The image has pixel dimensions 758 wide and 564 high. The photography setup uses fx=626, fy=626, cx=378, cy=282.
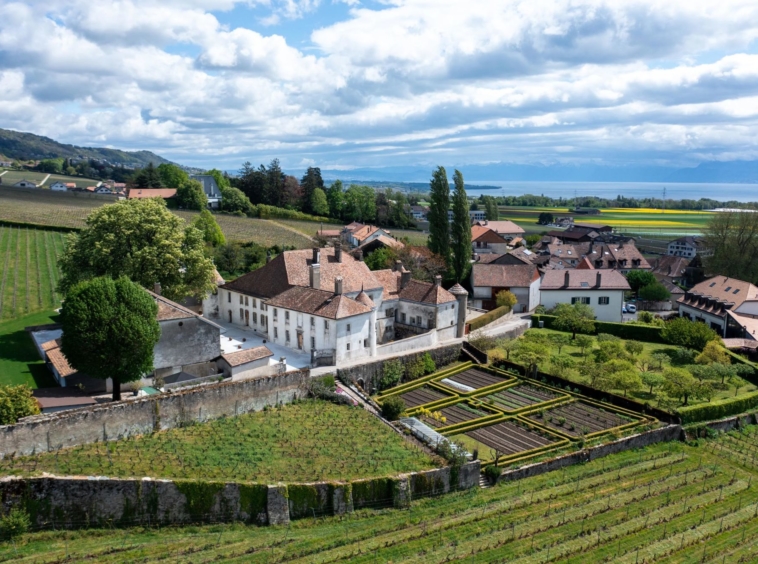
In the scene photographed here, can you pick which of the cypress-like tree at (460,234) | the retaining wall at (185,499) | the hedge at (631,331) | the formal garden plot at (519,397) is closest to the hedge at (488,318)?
the hedge at (631,331)

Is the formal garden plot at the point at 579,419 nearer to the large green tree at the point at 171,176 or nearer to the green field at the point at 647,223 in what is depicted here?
the green field at the point at 647,223

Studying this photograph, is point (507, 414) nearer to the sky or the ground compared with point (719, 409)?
nearer to the ground

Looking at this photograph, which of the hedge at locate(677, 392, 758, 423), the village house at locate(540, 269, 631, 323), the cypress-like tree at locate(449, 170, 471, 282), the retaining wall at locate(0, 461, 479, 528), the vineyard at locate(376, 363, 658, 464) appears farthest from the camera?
the cypress-like tree at locate(449, 170, 471, 282)

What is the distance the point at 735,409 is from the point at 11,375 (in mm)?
47784

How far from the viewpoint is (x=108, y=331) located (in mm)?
34281

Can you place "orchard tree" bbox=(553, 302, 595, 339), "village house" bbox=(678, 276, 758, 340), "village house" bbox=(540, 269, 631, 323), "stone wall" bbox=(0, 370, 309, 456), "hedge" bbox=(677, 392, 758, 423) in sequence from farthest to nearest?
"village house" bbox=(540, 269, 631, 323) < "orchard tree" bbox=(553, 302, 595, 339) < "village house" bbox=(678, 276, 758, 340) < "hedge" bbox=(677, 392, 758, 423) < "stone wall" bbox=(0, 370, 309, 456)

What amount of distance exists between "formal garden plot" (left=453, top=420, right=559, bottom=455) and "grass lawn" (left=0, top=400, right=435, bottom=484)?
5471mm

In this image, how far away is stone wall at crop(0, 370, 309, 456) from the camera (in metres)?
27.8

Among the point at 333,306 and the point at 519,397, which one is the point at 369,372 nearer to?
the point at 333,306

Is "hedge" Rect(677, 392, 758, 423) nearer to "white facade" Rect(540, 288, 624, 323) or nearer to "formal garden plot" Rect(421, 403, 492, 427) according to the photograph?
"formal garden plot" Rect(421, 403, 492, 427)

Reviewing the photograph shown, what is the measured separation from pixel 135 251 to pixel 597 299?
47.4 metres

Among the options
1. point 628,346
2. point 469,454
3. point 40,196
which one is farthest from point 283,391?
point 40,196

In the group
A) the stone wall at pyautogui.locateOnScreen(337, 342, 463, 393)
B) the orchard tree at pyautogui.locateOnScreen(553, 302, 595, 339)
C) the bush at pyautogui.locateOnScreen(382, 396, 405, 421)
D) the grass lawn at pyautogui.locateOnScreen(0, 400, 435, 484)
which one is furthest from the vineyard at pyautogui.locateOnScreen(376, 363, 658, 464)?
the orchard tree at pyautogui.locateOnScreen(553, 302, 595, 339)

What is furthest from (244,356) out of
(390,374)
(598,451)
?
(598,451)
